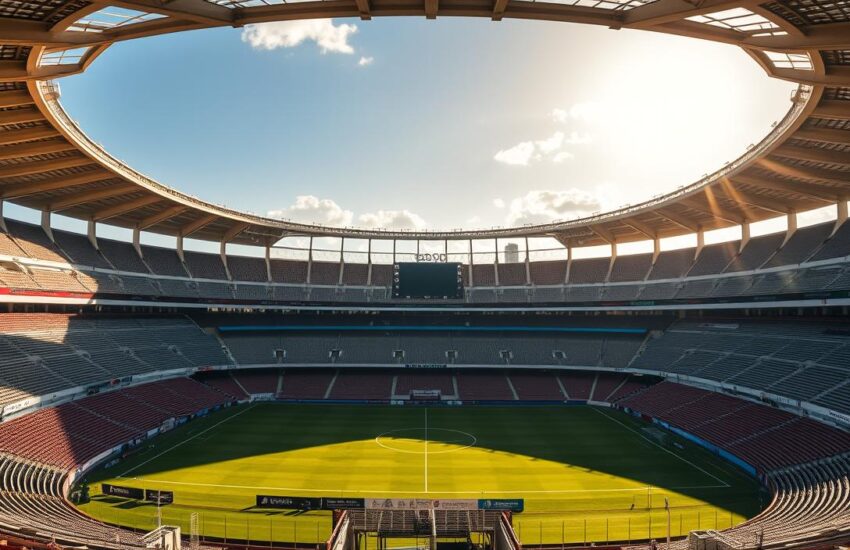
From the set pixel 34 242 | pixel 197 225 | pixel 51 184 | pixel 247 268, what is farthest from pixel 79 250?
pixel 247 268

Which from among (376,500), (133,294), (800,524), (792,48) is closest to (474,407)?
(376,500)

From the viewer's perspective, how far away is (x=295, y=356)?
5638 cm

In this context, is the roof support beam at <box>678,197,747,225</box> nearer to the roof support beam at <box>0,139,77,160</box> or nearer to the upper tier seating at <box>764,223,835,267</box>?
the upper tier seating at <box>764,223,835,267</box>

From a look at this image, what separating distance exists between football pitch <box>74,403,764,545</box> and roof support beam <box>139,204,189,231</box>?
20.3 meters

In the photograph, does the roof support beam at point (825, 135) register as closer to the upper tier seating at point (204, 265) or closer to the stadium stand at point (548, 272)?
the stadium stand at point (548, 272)

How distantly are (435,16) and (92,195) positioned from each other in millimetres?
38186

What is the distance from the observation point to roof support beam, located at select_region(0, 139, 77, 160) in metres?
29.9

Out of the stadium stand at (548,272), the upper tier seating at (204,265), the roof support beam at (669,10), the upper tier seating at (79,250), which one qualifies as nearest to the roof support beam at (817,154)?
the roof support beam at (669,10)

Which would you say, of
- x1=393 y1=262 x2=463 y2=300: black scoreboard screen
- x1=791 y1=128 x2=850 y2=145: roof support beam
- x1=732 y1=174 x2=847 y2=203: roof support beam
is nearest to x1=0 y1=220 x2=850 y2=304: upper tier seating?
x1=393 y1=262 x2=463 y2=300: black scoreboard screen

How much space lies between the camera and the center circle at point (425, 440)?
35.7 meters

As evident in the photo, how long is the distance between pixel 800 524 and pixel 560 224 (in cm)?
3991

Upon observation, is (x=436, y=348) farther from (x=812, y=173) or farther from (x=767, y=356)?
(x=812, y=173)

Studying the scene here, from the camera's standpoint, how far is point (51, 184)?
37469mm

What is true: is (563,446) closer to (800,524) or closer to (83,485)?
(800,524)
